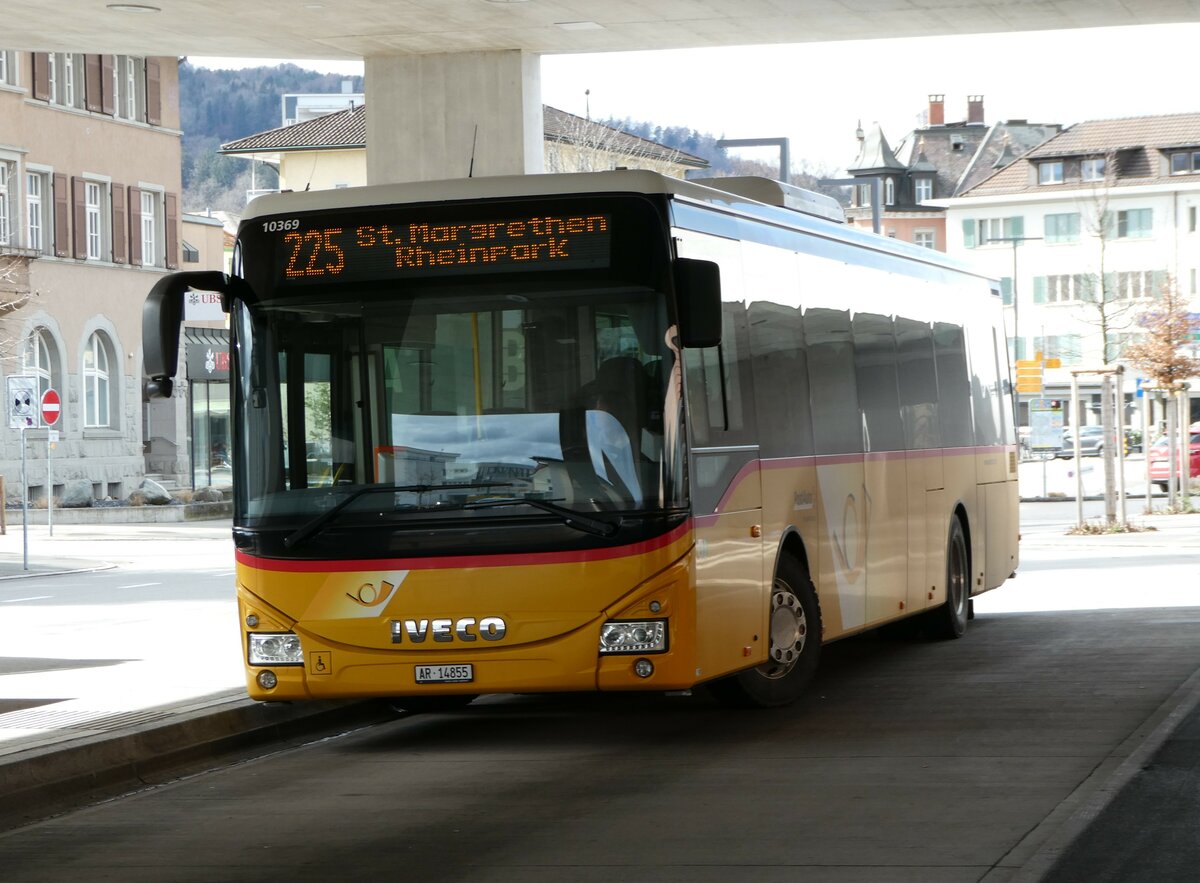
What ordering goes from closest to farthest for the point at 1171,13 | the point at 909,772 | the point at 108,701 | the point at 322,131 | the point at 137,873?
the point at 137,873 < the point at 909,772 < the point at 108,701 < the point at 1171,13 < the point at 322,131

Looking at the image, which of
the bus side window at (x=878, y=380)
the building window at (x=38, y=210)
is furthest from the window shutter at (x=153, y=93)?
the bus side window at (x=878, y=380)

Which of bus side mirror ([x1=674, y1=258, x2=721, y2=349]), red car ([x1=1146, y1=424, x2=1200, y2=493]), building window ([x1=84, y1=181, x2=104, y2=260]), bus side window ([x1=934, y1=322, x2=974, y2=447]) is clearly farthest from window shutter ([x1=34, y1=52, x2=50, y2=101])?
bus side mirror ([x1=674, y1=258, x2=721, y2=349])

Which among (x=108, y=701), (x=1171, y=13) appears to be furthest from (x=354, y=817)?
(x=1171, y=13)

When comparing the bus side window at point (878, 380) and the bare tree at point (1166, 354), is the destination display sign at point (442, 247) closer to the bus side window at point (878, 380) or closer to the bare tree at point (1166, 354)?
the bus side window at point (878, 380)

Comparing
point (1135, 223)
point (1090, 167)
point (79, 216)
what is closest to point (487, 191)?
point (79, 216)

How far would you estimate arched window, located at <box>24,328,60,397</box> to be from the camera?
55.4 m

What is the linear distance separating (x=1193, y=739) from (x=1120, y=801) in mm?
2086

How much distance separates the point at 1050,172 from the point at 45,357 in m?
62.4

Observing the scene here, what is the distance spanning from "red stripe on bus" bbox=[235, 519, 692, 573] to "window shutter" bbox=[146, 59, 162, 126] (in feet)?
175

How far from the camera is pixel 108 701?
13383 millimetres

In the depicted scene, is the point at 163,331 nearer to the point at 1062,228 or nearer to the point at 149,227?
the point at 149,227

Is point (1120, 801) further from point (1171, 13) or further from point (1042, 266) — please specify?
point (1042, 266)

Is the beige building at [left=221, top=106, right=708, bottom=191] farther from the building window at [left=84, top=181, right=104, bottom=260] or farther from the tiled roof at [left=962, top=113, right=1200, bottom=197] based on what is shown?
the tiled roof at [left=962, top=113, right=1200, bottom=197]

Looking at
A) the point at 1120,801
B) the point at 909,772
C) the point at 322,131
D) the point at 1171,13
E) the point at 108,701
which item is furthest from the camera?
the point at 322,131
